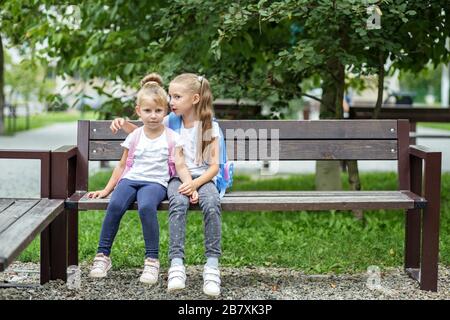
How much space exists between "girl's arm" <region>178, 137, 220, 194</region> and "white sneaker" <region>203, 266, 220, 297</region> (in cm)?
45

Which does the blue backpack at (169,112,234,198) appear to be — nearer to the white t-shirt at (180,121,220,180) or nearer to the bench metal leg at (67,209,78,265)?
the white t-shirt at (180,121,220,180)

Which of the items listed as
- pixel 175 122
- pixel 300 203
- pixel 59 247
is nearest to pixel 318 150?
pixel 300 203

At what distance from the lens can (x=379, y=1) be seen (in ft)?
16.7

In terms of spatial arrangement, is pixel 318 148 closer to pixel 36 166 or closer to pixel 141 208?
pixel 141 208

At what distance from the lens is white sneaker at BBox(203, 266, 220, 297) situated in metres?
4.06

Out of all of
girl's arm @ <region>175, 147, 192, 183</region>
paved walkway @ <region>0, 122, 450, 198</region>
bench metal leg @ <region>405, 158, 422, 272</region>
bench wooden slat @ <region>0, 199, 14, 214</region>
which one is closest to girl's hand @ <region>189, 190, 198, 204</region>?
girl's arm @ <region>175, 147, 192, 183</region>

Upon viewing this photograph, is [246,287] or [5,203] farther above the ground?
[5,203]

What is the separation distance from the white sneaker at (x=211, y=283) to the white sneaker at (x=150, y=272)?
0.29 m

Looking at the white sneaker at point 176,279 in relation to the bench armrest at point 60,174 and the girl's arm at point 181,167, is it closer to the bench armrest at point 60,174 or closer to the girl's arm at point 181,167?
the girl's arm at point 181,167

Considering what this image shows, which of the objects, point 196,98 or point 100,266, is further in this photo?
point 196,98

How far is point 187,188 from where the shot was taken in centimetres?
421

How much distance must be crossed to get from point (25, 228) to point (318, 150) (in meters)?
2.03

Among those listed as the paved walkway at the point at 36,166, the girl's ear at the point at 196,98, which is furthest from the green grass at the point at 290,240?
the girl's ear at the point at 196,98
